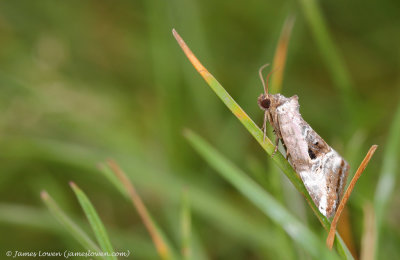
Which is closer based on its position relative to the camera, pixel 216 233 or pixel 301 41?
pixel 216 233

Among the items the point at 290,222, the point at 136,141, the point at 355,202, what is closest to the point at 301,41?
the point at 136,141

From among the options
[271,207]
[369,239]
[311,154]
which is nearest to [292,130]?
[311,154]

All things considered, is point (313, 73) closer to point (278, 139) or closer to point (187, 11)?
point (187, 11)

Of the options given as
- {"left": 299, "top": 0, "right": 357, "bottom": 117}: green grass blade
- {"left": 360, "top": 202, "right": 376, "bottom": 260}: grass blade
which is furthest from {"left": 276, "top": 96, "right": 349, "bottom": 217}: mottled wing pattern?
{"left": 299, "top": 0, "right": 357, "bottom": 117}: green grass blade

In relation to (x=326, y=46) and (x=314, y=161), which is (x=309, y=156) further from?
(x=326, y=46)

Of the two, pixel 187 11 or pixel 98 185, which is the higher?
pixel 187 11

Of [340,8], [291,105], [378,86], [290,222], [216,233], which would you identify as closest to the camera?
[290,222]

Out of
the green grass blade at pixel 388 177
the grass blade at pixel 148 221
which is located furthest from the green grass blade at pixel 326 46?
→ the grass blade at pixel 148 221
